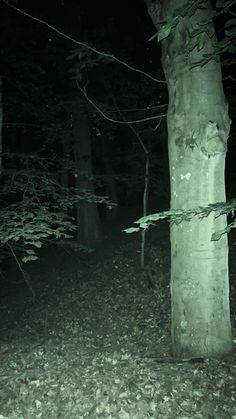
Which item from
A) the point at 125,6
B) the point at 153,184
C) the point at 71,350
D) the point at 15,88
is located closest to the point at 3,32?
the point at 15,88

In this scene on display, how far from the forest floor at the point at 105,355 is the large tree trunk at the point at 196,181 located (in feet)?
1.68

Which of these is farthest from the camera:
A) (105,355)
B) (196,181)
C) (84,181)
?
(84,181)

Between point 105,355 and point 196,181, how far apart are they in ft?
10.6

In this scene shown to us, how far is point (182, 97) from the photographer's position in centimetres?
486

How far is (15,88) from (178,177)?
7548mm

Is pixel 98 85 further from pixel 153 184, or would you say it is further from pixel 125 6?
pixel 153 184

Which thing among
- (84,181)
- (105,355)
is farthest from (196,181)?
(84,181)

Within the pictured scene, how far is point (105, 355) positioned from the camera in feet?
20.5

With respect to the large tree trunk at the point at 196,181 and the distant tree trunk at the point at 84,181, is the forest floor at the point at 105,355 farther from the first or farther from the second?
the distant tree trunk at the point at 84,181

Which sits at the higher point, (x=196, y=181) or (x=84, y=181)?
(x=84, y=181)

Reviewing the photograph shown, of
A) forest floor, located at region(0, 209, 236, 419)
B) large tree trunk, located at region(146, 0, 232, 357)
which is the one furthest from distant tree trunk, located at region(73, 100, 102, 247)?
large tree trunk, located at region(146, 0, 232, 357)

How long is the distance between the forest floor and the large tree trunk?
51 centimetres

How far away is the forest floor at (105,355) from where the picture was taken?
4582 millimetres

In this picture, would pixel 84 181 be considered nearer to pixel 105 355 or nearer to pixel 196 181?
pixel 105 355
